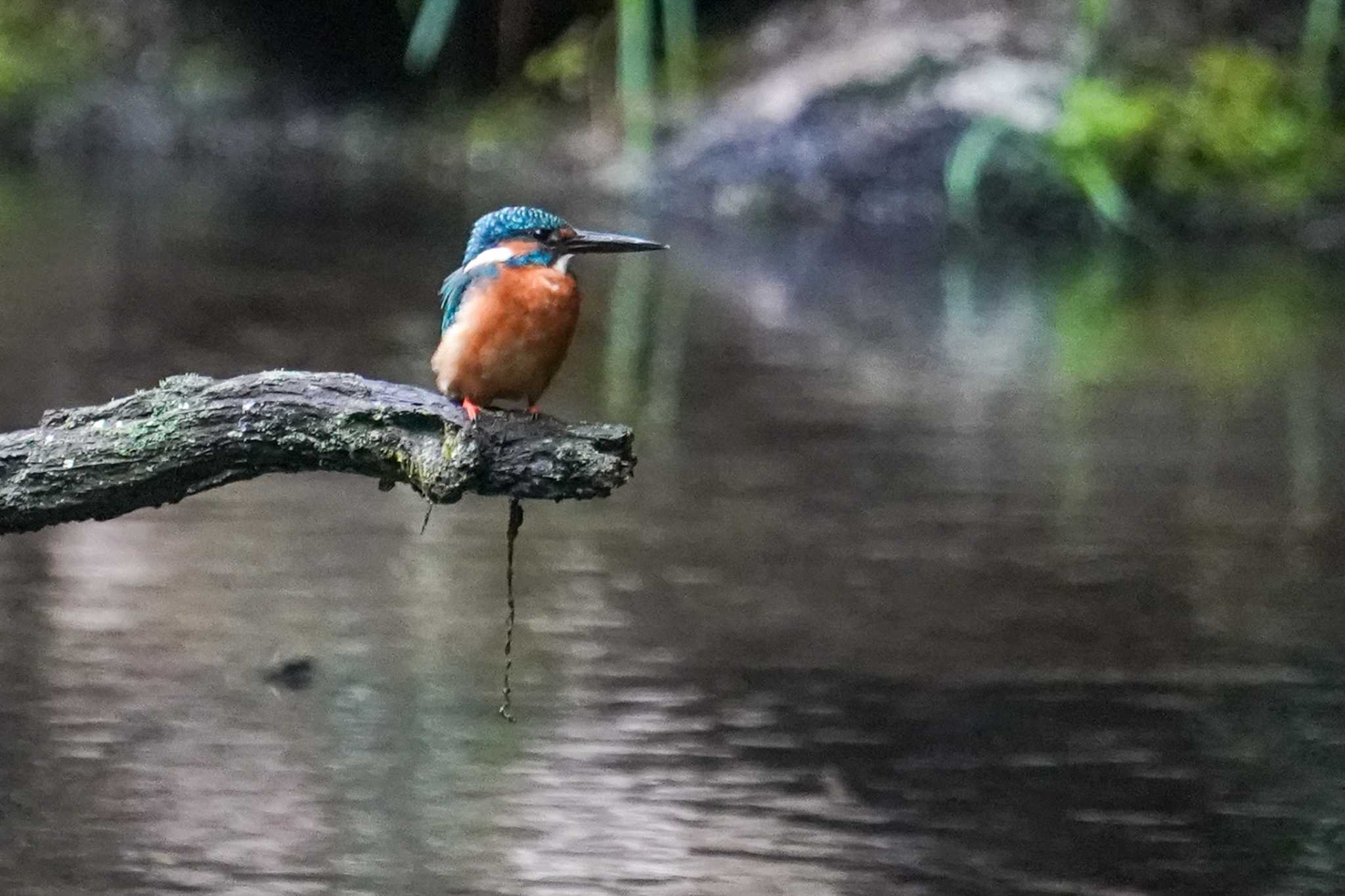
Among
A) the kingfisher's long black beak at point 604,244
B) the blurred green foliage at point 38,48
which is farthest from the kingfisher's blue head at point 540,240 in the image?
the blurred green foliage at point 38,48

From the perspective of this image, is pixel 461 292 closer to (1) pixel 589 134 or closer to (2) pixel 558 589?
(2) pixel 558 589

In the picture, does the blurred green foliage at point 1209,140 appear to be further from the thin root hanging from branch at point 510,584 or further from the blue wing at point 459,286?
the blue wing at point 459,286

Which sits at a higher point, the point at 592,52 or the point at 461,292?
the point at 592,52

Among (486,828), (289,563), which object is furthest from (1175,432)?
(486,828)

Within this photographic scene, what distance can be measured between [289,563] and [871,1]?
7.17 meters

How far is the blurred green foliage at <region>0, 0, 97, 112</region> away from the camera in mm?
10641

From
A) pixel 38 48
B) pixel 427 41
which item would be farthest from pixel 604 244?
pixel 38 48

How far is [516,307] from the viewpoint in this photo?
83.9 inches

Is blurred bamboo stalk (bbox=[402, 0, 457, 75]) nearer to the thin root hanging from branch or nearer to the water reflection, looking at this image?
the water reflection

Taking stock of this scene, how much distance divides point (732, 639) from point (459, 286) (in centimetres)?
108

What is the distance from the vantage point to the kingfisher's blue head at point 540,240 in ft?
7.06

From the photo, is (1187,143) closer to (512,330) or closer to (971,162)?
(971,162)

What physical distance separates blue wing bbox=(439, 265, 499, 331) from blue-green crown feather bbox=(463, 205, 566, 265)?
0.12ft

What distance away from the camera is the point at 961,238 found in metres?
8.84
